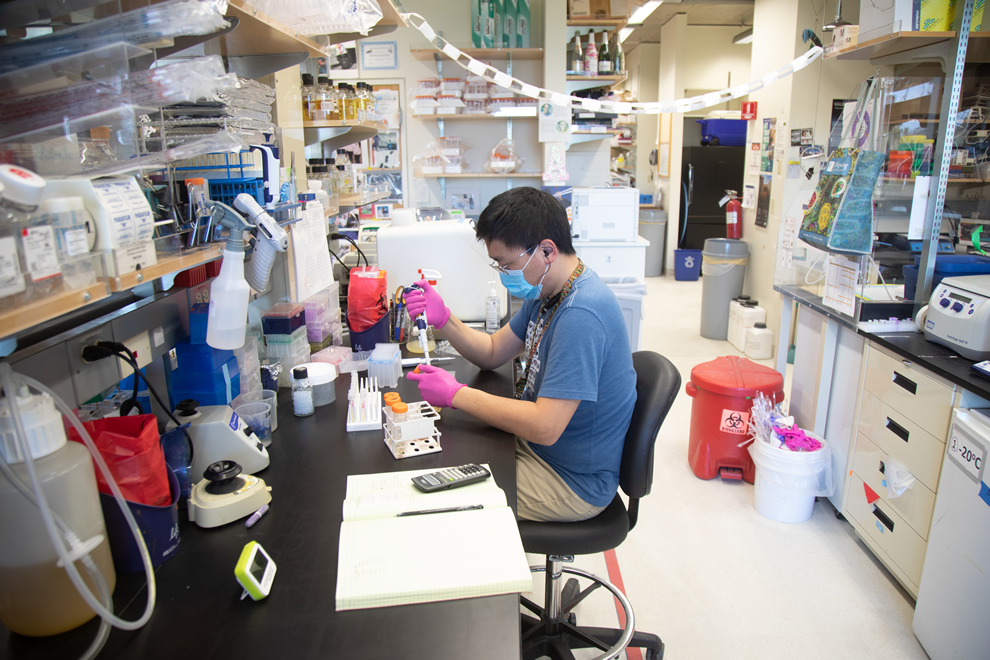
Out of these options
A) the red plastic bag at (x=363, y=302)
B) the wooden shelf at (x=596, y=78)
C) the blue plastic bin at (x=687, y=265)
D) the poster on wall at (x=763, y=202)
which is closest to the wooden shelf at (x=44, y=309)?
the red plastic bag at (x=363, y=302)

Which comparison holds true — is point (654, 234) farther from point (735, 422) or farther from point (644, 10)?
point (735, 422)

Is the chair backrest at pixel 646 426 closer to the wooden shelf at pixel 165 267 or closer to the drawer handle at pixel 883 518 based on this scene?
the wooden shelf at pixel 165 267

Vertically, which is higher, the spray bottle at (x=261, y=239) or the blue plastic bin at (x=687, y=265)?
the spray bottle at (x=261, y=239)

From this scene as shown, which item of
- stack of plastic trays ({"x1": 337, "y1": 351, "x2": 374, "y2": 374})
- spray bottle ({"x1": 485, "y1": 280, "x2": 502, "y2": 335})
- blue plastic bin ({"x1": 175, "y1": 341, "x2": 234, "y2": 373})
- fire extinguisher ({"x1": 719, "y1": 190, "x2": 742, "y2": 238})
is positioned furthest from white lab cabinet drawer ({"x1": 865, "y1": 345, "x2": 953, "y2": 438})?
fire extinguisher ({"x1": 719, "y1": 190, "x2": 742, "y2": 238})

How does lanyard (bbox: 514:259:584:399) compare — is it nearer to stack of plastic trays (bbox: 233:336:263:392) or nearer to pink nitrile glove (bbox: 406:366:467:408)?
pink nitrile glove (bbox: 406:366:467:408)

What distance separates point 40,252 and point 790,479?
8.69ft

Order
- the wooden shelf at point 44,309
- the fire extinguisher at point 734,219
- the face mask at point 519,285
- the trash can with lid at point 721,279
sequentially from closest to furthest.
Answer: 1. the wooden shelf at point 44,309
2. the face mask at point 519,285
3. the trash can with lid at point 721,279
4. the fire extinguisher at point 734,219

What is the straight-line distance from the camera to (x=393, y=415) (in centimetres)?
148

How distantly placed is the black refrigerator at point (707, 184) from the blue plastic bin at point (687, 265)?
366 mm

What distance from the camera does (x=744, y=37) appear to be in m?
7.88

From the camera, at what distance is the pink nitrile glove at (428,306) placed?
1.97 m

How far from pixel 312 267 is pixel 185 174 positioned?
0.53m

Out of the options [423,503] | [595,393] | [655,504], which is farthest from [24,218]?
[655,504]

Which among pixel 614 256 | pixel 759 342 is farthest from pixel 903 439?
pixel 759 342
